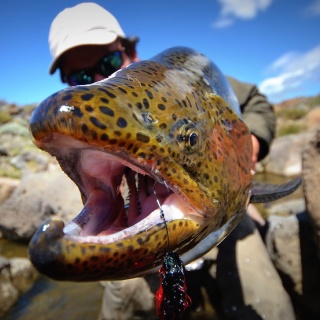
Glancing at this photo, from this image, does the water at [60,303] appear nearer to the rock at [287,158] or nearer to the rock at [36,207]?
the rock at [36,207]

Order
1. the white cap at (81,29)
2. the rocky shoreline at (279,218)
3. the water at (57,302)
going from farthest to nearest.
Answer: the water at (57,302) → the white cap at (81,29) → the rocky shoreline at (279,218)

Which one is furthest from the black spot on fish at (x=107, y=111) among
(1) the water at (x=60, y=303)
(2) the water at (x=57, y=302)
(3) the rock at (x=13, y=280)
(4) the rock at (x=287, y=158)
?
(4) the rock at (x=287, y=158)

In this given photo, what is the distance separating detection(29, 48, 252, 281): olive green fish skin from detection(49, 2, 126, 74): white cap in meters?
1.79

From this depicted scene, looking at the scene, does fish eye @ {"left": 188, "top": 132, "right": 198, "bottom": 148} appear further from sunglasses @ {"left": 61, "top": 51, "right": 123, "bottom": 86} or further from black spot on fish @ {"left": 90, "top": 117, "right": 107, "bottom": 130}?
sunglasses @ {"left": 61, "top": 51, "right": 123, "bottom": 86}

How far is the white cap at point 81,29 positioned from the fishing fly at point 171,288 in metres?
2.46

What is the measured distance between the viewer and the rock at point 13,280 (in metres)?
3.99

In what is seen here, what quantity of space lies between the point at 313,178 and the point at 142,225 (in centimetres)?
237

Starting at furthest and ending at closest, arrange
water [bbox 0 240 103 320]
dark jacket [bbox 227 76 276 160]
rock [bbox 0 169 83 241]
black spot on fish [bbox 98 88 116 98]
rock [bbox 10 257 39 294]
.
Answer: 1. rock [bbox 0 169 83 241]
2. rock [bbox 10 257 39 294]
3. water [bbox 0 240 103 320]
4. dark jacket [bbox 227 76 276 160]
5. black spot on fish [bbox 98 88 116 98]

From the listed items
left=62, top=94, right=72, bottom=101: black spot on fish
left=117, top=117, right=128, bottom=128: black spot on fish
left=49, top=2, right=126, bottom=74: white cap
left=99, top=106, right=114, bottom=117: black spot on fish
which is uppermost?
left=49, top=2, right=126, bottom=74: white cap

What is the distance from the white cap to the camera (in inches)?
130

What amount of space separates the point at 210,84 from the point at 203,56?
53 centimetres

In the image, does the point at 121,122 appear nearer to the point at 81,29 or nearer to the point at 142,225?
the point at 142,225

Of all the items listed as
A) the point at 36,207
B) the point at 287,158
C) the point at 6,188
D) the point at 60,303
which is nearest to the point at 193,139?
the point at 60,303

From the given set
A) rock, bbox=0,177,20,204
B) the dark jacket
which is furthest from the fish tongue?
rock, bbox=0,177,20,204
